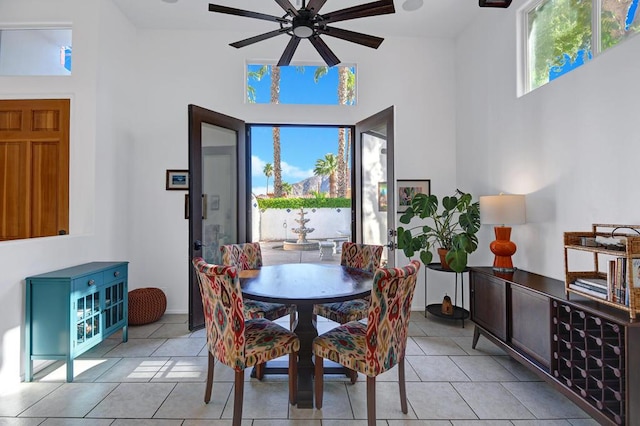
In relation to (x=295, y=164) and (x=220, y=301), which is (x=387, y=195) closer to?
(x=220, y=301)

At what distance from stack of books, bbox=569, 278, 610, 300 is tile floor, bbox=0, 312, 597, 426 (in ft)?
2.74

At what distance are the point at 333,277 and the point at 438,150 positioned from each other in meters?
2.58

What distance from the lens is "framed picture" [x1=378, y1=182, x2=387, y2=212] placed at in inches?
150

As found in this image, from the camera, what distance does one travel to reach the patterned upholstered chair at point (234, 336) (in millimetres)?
1741

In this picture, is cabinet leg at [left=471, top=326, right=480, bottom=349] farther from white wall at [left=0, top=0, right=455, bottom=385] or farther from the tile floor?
white wall at [left=0, top=0, right=455, bottom=385]

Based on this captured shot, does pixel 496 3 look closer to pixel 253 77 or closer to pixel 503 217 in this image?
pixel 503 217

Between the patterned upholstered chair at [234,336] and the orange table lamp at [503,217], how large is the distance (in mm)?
1947

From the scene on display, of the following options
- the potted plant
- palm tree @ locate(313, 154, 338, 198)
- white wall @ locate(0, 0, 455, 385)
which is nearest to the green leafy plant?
palm tree @ locate(313, 154, 338, 198)

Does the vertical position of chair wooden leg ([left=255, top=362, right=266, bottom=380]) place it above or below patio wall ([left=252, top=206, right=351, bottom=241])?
below

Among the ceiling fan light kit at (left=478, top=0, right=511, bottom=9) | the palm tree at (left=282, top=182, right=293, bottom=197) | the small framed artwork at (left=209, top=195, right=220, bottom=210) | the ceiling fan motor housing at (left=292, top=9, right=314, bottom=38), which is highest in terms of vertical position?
the ceiling fan light kit at (left=478, top=0, right=511, bottom=9)

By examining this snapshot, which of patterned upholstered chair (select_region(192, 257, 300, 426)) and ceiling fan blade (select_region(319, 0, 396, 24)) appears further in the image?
ceiling fan blade (select_region(319, 0, 396, 24))

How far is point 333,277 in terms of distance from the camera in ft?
7.86

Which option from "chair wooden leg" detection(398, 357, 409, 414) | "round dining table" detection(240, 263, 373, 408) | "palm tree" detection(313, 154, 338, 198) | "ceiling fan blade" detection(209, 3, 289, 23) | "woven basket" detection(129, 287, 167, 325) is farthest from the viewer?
"palm tree" detection(313, 154, 338, 198)

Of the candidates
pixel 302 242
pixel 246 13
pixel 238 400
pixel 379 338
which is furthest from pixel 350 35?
pixel 302 242
